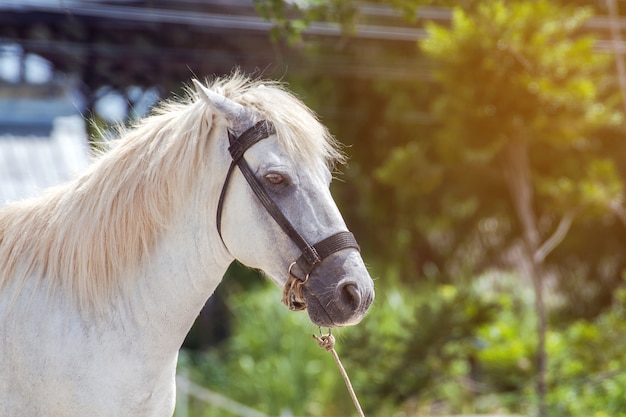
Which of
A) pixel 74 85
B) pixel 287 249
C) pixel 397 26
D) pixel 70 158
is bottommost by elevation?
pixel 70 158

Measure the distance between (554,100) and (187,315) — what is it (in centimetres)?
489

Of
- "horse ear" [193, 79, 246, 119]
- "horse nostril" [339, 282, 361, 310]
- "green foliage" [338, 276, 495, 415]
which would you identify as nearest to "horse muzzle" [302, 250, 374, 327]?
"horse nostril" [339, 282, 361, 310]

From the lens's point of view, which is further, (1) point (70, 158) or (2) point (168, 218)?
(1) point (70, 158)

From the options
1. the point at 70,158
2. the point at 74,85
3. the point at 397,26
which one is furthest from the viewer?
the point at 70,158

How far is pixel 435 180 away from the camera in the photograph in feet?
27.3

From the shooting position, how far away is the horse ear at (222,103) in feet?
8.08

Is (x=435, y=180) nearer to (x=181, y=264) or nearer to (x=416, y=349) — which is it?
(x=416, y=349)

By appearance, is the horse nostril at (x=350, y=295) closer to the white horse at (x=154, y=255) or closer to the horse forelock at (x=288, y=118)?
the white horse at (x=154, y=255)

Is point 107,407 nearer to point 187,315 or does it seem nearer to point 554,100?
point 187,315

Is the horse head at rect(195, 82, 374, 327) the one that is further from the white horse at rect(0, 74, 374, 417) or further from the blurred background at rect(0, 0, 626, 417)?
the blurred background at rect(0, 0, 626, 417)

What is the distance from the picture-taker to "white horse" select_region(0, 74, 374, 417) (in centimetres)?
241

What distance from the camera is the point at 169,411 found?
2.57 meters

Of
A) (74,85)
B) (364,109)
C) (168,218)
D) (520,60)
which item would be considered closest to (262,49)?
(364,109)

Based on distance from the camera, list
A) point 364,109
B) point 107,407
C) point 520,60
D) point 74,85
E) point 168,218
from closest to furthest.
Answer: point 107,407
point 168,218
point 520,60
point 364,109
point 74,85
